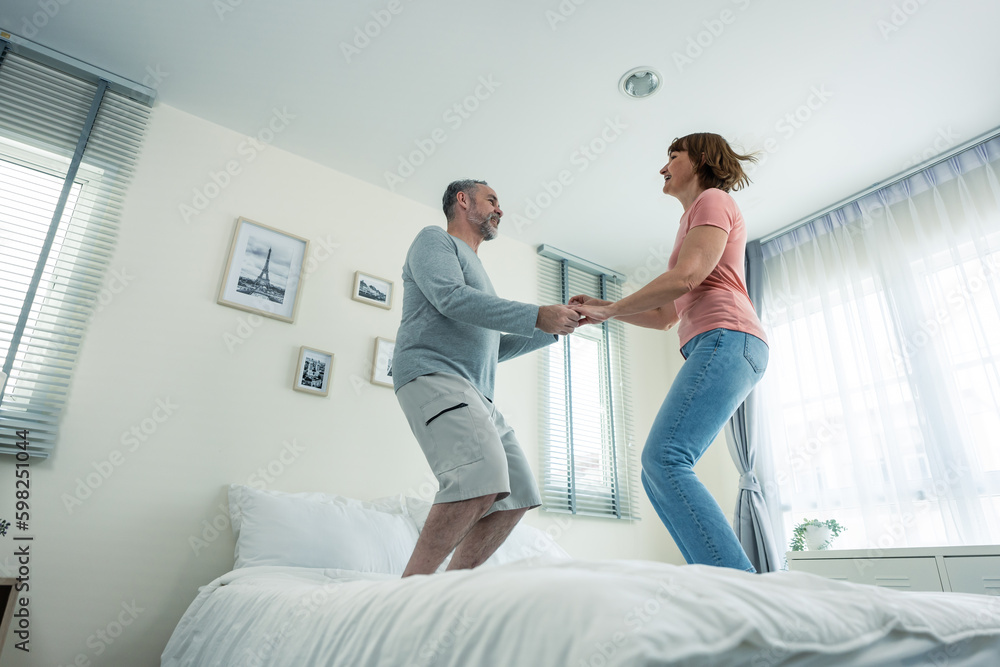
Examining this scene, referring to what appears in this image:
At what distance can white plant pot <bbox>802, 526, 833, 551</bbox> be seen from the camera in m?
2.95

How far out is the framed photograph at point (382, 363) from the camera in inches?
118

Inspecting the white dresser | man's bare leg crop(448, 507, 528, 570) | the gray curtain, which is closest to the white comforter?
man's bare leg crop(448, 507, 528, 570)

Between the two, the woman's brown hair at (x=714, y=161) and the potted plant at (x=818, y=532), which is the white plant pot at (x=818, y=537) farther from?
the woman's brown hair at (x=714, y=161)

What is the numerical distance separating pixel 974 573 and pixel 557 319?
69.7 inches

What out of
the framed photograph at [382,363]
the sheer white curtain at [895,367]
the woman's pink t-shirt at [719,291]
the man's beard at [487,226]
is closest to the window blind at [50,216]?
the framed photograph at [382,363]

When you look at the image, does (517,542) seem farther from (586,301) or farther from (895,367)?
(895,367)

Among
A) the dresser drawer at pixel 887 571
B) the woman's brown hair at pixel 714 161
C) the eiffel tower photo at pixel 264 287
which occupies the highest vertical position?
the woman's brown hair at pixel 714 161

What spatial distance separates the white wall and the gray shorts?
4.07 ft

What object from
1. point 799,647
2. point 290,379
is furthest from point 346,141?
point 799,647

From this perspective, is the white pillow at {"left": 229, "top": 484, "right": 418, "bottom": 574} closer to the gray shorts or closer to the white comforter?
the gray shorts

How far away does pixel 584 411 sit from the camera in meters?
3.77

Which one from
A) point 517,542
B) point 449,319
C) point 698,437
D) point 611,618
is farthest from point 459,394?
point 517,542

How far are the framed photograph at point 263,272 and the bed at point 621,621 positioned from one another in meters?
1.90

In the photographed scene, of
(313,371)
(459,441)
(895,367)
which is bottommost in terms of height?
(459,441)
